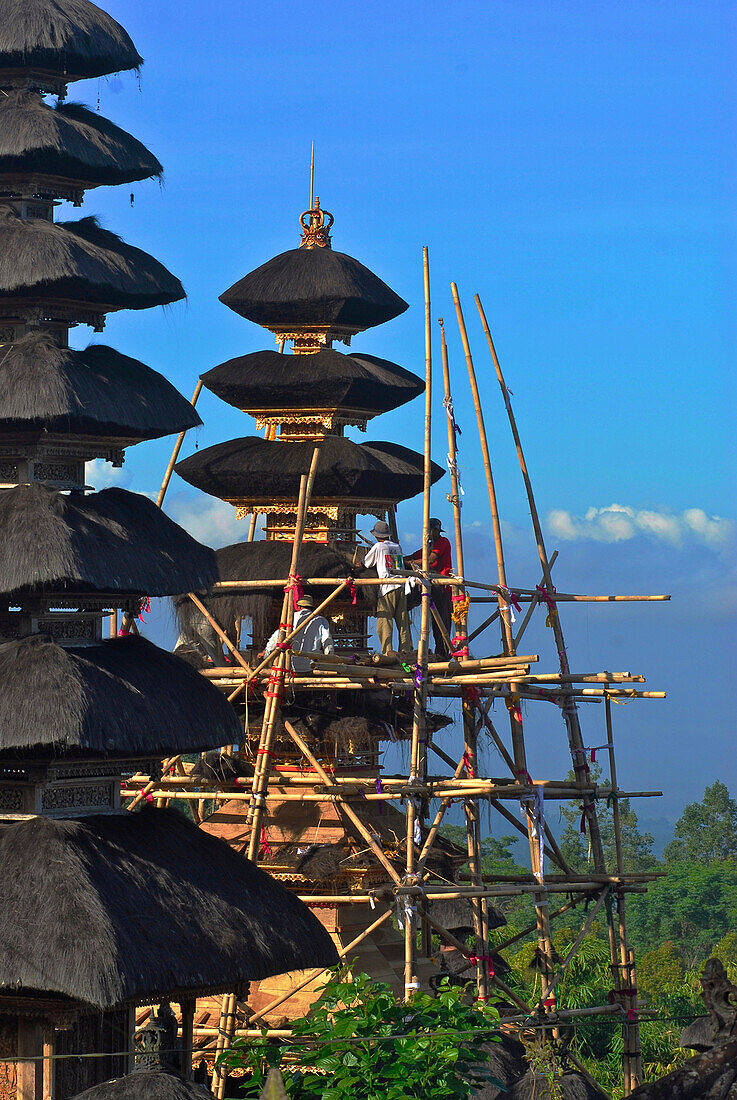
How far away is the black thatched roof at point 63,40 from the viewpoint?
18.0 meters

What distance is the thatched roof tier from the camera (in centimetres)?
2430

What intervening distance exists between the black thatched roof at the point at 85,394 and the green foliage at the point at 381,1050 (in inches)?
233

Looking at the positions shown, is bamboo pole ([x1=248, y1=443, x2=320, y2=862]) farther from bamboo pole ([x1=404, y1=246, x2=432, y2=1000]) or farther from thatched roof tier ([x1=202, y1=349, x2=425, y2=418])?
thatched roof tier ([x1=202, y1=349, x2=425, y2=418])

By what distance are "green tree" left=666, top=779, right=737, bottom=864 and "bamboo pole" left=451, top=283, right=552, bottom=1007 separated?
170ft

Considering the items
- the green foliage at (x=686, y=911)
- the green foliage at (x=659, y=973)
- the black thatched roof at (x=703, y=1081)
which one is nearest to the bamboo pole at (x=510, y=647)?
the black thatched roof at (x=703, y=1081)

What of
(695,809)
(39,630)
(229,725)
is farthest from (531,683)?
(695,809)

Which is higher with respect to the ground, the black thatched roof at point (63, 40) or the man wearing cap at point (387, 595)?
the black thatched roof at point (63, 40)

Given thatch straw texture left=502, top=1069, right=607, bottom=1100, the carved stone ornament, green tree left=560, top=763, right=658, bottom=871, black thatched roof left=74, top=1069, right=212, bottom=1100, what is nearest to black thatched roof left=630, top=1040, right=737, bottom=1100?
the carved stone ornament

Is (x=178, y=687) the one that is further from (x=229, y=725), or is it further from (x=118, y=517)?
(x=118, y=517)

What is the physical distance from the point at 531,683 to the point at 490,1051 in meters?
4.81

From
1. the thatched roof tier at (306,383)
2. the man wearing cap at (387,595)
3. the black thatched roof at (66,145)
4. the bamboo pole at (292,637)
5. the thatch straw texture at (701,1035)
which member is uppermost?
the black thatched roof at (66,145)

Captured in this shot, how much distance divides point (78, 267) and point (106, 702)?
4.45 m

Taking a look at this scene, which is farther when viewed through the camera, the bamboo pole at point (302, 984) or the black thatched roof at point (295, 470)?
the black thatched roof at point (295, 470)

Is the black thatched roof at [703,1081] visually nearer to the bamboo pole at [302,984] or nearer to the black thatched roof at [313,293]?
the bamboo pole at [302,984]
